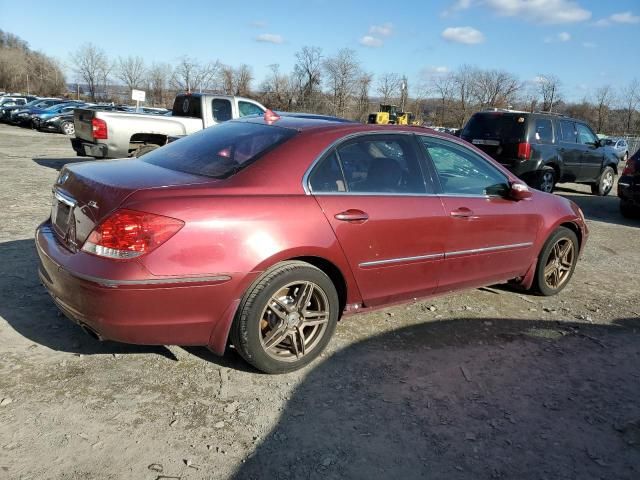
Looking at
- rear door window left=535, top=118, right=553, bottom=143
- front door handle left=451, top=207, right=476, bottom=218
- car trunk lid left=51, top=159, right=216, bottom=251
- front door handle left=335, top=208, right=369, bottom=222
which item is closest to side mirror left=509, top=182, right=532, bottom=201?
front door handle left=451, top=207, right=476, bottom=218

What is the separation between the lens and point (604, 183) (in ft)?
44.1

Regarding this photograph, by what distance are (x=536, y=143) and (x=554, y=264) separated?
6249mm

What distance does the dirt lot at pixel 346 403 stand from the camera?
2549mm

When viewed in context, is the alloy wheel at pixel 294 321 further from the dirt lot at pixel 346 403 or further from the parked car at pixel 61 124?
the parked car at pixel 61 124

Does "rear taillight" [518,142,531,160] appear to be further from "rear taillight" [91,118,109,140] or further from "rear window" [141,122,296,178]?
"rear taillight" [91,118,109,140]

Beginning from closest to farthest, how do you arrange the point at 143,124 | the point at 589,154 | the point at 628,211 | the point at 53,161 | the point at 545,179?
the point at 628,211
the point at 143,124
the point at 545,179
the point at 589,154
the point at 53,161

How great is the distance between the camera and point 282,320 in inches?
129

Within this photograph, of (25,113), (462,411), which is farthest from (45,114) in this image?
(462,411)

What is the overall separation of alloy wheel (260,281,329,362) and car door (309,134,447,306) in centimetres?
34

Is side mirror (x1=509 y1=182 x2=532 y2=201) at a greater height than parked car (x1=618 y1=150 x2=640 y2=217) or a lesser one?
greater

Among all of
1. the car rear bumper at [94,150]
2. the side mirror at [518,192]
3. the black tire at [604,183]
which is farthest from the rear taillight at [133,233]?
the black tire at [604,183]

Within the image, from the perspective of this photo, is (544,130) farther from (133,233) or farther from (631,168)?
(133,233)

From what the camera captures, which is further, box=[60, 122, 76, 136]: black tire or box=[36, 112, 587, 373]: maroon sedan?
box=[60, 122, 76, 136]: black tire

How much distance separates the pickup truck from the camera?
34.1ft
